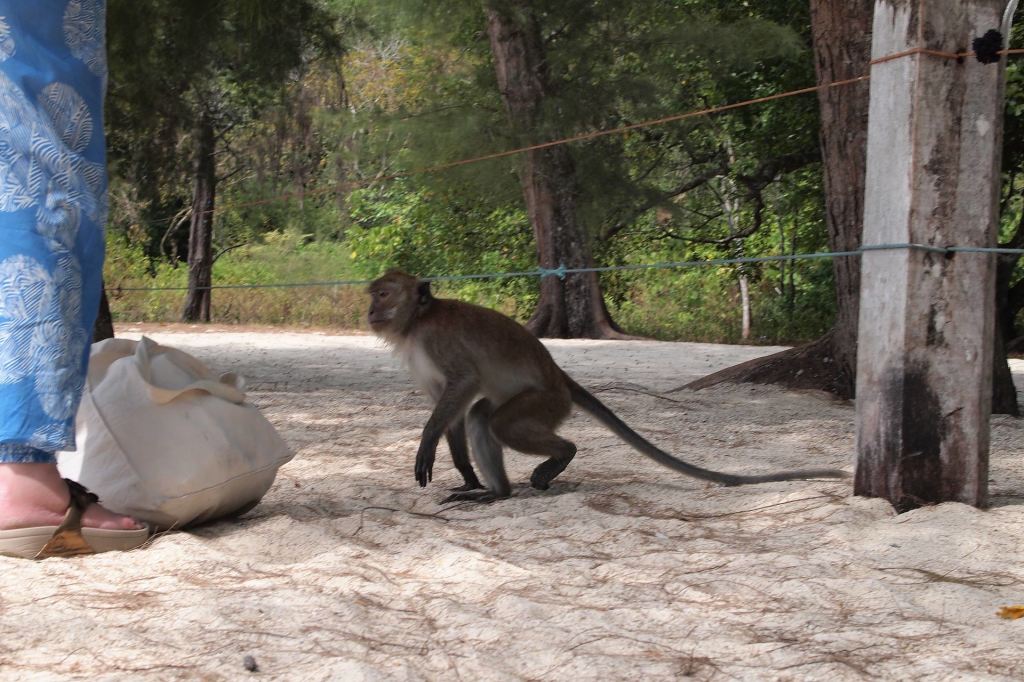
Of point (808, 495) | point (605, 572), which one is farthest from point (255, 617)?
point (808, 495)

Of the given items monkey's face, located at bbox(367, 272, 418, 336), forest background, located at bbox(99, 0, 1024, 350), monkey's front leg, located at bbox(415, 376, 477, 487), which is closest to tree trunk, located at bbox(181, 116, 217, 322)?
forest background, located at bbox(99, 0, 1024, 350)

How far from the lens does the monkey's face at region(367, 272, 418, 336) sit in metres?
5.10

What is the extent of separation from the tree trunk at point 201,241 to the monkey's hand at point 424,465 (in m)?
16.6

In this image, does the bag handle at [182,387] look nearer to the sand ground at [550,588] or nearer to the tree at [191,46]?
the sand ground at [550,588]

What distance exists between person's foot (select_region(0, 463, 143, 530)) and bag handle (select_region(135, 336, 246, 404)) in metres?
0.52

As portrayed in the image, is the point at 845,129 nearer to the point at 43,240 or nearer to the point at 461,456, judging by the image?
the point at 461,456

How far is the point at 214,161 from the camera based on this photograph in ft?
71.5

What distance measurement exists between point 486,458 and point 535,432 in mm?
238

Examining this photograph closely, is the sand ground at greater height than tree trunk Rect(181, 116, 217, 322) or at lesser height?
lesser

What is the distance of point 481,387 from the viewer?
5000 mm

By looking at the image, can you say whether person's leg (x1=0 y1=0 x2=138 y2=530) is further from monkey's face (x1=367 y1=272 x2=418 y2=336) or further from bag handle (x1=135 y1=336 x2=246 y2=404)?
monkey's face (x1=367 y1=272 x2=418 y2=336)

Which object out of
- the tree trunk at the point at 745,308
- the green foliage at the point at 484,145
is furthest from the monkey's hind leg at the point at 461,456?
the tree trunk at the point at 745,308

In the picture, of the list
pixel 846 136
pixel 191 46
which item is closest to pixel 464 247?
pixel 191 46

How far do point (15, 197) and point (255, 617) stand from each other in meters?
1.34
